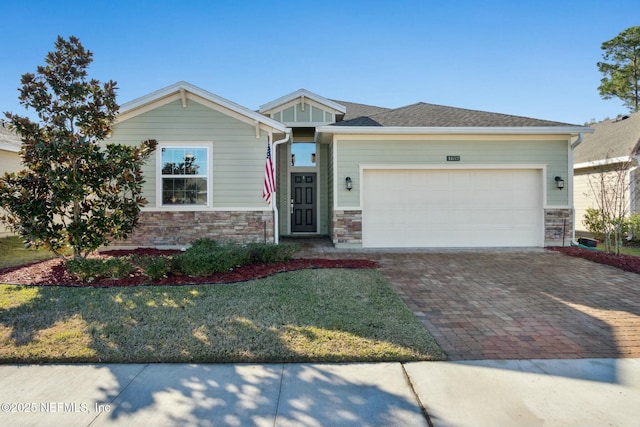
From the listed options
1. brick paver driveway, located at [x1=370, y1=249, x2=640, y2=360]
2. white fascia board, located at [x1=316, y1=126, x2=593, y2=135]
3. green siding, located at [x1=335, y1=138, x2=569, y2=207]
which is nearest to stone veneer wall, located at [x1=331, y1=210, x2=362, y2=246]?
green siding, located at [x1=335, y1=138, x2=569, y2=207]

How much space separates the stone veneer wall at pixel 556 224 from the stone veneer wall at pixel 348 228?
17.2ft

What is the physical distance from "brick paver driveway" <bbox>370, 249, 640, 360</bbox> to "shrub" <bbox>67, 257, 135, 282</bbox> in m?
4.60

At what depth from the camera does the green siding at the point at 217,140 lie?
880 centimetres

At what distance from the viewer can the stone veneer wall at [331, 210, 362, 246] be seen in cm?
946

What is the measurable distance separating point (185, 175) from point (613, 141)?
15.2 meters

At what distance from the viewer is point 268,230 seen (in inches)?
355

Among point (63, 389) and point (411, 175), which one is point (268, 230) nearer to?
point (411, 175)

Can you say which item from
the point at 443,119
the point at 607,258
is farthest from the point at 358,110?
the point at 607,258

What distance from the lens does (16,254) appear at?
28.8 feet

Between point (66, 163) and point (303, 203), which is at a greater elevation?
point (66, 163)

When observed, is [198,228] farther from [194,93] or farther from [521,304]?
[521,304]

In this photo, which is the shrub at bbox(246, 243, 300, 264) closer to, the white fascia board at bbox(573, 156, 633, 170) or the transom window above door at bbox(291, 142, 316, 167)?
the transom window above door at bbox(291, 142, 316, 167)

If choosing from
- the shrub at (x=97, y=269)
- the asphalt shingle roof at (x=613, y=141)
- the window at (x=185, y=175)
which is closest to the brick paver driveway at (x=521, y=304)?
the shrub at (x=97, y=269)

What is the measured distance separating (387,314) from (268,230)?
17.2ft
